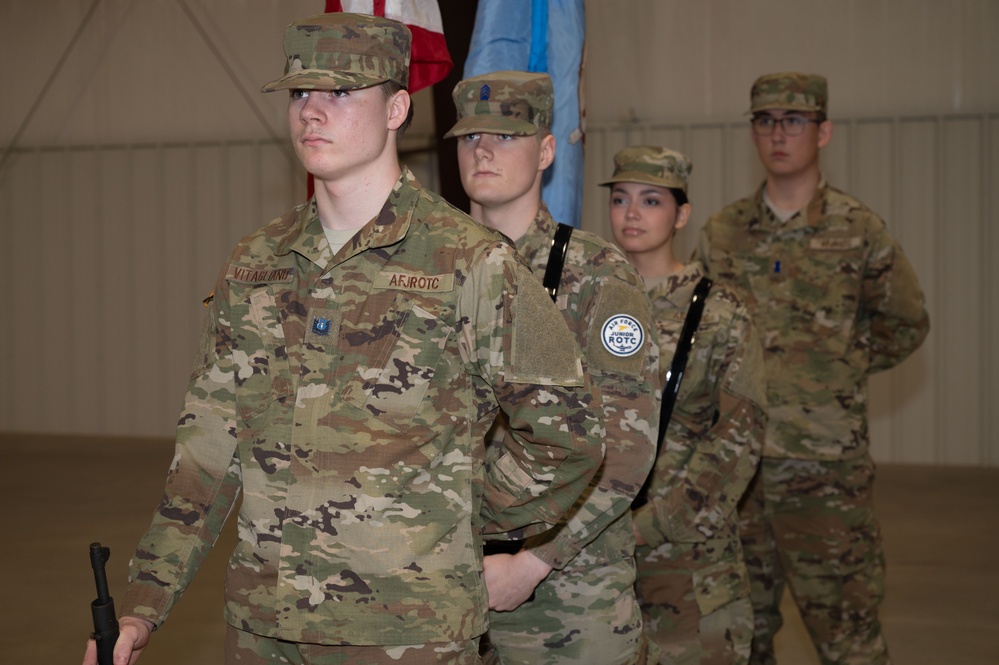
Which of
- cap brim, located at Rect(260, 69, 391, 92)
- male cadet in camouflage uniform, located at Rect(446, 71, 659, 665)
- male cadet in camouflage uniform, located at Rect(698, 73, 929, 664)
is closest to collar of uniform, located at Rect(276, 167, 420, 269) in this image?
cap brim, located at Rect(260, 69, 391, 92)

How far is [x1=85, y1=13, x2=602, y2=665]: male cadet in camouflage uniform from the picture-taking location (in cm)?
156

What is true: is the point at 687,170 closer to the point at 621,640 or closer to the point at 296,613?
the point at 621,640

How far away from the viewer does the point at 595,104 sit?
8734 mm

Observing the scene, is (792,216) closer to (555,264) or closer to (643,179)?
(643,179)

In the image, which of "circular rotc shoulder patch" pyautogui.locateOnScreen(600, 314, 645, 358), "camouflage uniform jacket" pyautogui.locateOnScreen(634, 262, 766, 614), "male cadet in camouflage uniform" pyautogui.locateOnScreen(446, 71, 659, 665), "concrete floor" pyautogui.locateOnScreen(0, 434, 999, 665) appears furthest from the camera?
"concrete floor" pyautogui.locateOnScreen(0, 434, 999, 665)

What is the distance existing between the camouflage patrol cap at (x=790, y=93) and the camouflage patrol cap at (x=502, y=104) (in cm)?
145

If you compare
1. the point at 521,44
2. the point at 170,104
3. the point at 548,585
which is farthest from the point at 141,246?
the point at 548,585

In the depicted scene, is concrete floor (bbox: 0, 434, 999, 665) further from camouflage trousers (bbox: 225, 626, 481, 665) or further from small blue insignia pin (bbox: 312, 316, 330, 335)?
small blue insignia pin (bbox: 312, 316, 330, 335)

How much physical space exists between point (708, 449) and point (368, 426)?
129 cm

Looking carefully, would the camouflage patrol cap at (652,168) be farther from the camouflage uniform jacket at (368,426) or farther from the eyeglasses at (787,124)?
the camouflage uniform jacket at (368,426)

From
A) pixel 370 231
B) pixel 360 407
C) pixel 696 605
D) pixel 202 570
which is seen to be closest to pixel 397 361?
pixel 360 407

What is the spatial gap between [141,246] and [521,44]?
7521 millimetres

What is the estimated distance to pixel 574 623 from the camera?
2.09m

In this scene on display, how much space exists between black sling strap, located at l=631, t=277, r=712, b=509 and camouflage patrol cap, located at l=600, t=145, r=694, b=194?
1.05 ft
